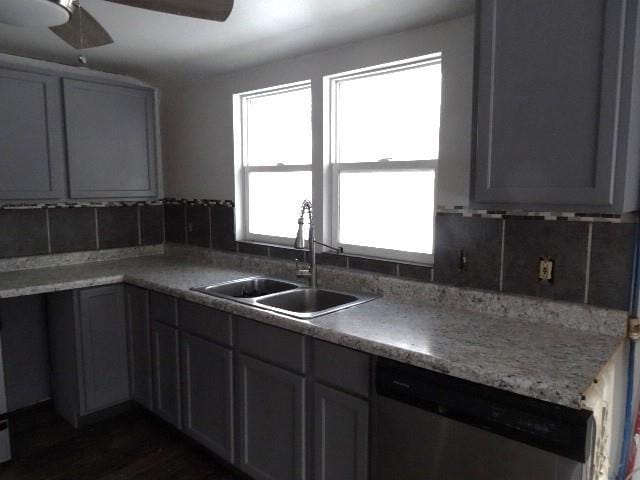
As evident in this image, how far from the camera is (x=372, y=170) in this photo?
7.93 feet

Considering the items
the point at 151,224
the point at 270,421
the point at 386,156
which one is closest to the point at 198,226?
the point at 151,224

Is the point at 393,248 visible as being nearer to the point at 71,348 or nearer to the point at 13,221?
the point at 71,348

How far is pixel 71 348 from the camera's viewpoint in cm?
272

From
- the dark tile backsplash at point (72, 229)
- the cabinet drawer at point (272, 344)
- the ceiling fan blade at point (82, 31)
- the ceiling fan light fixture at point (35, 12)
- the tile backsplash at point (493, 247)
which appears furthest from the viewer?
the dark tile backsplash at point (72, 229)

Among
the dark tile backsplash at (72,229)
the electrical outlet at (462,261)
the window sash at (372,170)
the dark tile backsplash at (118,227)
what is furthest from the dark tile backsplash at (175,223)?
the electrical outlet at (462,261)

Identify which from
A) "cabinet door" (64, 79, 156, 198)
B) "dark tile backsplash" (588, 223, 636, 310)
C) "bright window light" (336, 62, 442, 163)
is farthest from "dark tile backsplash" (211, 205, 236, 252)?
"dark tile backsplash" (588, 223, 636, 310)

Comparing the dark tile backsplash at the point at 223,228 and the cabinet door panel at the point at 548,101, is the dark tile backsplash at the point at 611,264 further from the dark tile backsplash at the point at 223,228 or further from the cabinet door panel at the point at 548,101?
the dark tile backsplash at the point at 223,228

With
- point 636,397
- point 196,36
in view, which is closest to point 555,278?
point 636,397

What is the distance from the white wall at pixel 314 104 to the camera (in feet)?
6.69

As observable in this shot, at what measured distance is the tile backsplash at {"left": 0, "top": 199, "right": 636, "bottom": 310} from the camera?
167 cm

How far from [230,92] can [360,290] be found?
164 cm

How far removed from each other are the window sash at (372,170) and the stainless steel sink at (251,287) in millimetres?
381

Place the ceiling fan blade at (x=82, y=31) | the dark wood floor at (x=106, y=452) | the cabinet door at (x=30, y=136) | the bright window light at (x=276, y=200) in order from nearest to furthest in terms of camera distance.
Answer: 1. the ceiling fan blade at (x=82, y=31)
2. the dark wood floor at (x=106, y=452)
3. the cabinet door at (x=30, y=136)
4. the bright window light at (x=276, y=200)

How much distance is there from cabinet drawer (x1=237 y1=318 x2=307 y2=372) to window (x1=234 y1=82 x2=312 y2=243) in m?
0.89
